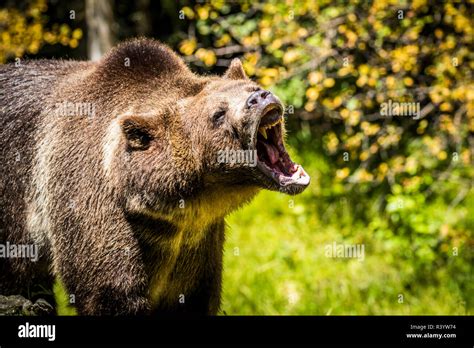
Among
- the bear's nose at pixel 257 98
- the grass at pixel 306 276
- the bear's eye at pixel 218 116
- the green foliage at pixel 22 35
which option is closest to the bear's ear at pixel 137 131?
the bear's eye at pixel 218 116

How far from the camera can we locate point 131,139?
15.7ft

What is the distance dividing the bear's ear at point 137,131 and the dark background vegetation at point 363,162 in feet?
8.95

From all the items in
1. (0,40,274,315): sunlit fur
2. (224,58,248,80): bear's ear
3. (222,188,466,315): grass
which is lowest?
(222,188,466,315): grass

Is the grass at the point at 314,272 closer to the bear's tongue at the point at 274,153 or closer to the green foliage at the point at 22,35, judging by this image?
the bear's tongue at the point at 274,153

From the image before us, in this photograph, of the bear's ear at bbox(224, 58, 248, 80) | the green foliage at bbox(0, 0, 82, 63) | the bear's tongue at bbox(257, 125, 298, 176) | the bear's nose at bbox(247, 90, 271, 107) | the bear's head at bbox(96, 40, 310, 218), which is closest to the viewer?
the bear's nose at bbox(247, 90, 271, 107)

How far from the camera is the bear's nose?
4531 mm

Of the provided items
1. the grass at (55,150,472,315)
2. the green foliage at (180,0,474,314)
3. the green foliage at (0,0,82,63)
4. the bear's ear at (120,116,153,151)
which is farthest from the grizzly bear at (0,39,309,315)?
the green foliage at (0,0,82,63)

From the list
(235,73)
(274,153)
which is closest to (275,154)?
(274,153)

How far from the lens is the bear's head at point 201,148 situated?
15.2ft

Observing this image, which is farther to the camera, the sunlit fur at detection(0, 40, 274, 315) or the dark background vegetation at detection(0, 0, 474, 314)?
the dark background vegetation at detection(0, 0, 474, 314)

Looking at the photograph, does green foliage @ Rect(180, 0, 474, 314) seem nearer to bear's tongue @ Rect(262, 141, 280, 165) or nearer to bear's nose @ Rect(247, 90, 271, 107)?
bear's tongue @ Rect(262, 141, 280, 165)

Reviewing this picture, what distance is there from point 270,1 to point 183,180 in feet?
13.8

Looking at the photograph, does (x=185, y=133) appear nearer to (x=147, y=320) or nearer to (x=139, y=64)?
(x=139, y=64)

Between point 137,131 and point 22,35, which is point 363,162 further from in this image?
point 137,131
